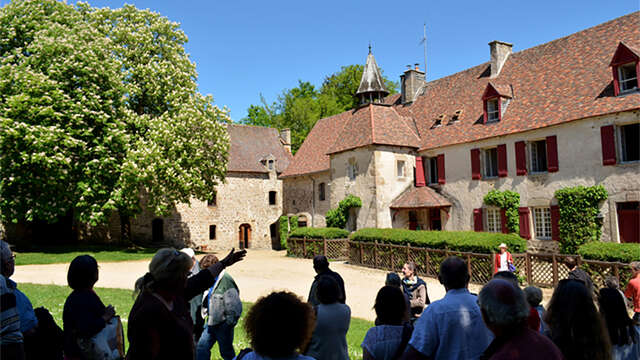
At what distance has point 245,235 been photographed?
35.8 m

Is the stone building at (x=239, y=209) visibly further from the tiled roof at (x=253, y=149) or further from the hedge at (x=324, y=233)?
the hedge at (x=324, y=233)

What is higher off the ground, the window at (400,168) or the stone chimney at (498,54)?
the stone chimney at (498,54)

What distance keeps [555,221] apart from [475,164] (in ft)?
16.0

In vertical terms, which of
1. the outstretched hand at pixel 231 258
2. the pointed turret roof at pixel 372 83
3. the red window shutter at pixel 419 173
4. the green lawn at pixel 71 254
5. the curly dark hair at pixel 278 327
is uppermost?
the pointed turret roof at pixel 372 83

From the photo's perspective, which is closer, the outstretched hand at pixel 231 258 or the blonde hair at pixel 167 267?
the blonde hair at pixel 167 267

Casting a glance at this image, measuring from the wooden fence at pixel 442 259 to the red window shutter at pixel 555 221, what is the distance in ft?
10.6

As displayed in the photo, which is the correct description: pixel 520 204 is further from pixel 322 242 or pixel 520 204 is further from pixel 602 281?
pixel 322 242

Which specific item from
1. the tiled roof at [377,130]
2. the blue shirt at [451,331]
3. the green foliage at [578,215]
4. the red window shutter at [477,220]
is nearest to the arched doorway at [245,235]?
the tiled roof at [377,130]

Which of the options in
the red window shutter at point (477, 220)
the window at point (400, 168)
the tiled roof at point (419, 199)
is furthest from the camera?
the window at point (400, 168)

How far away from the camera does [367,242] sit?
21.5 meters

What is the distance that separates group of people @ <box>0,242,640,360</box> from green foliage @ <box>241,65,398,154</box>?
44534 millimetres

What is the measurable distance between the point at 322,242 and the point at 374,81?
10.9 m

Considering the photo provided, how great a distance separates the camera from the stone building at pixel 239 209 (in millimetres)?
32312

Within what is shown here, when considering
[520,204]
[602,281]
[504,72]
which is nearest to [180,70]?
[504,72]
